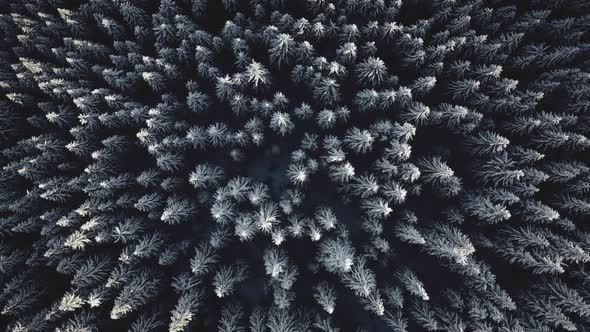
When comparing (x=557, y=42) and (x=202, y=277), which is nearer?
(x=202, y=277)

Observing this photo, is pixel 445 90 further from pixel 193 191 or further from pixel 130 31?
pixel 130 31

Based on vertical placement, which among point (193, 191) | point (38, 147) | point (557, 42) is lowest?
point (193, 191)

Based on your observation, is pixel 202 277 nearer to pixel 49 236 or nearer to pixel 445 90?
pixel 49 236

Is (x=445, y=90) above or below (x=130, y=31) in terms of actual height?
below

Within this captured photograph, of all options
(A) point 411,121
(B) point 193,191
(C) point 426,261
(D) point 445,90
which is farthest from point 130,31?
(C) point 426,261

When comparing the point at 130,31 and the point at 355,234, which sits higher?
the point at 130,31

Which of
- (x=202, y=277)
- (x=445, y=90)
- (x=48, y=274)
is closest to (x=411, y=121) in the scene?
(x=445, y=90)
